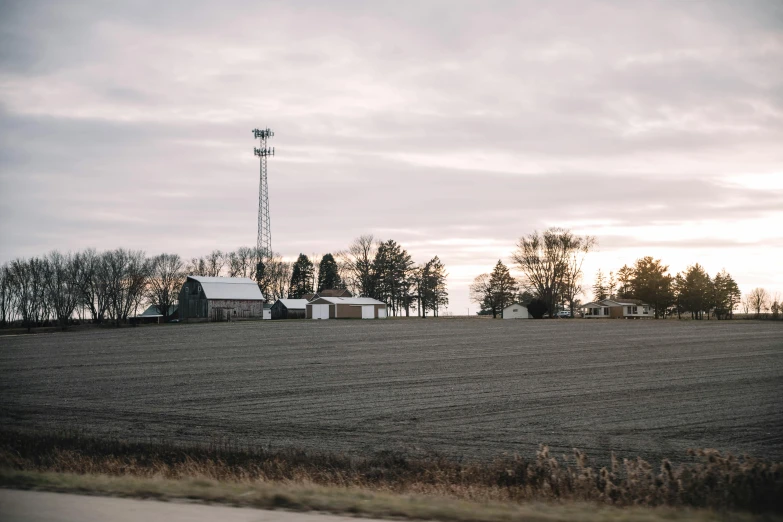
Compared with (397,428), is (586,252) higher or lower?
higher

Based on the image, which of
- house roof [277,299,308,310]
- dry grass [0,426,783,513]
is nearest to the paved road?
dry grass [0,426,783,513]

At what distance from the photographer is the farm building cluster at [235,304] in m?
102

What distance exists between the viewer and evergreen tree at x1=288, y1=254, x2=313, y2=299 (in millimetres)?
152375

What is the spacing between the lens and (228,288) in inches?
4109

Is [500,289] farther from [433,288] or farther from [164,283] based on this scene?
[164,283]

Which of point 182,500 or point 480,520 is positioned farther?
point 182,500

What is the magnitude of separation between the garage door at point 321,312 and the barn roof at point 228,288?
10577mm

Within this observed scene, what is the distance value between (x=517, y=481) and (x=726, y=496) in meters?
3.59

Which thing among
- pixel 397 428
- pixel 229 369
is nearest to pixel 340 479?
pixel 397 428

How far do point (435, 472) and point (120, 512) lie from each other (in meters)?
6.38

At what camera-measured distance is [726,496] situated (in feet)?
29.1

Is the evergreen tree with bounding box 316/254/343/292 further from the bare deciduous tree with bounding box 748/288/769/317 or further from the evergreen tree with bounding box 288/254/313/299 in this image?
the bare deciduous tree with bounding box 748/288/769/317

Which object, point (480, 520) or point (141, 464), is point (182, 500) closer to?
point (480, 520)

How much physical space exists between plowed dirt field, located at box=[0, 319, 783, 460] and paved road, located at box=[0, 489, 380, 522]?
319 inches
